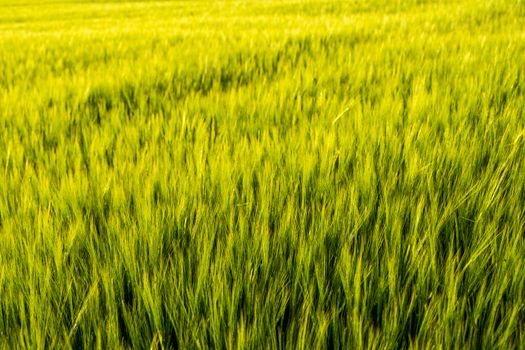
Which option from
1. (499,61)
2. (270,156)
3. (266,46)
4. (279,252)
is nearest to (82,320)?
(279,252)

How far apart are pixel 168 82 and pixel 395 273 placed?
1.59 m

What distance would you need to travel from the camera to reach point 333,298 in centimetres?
52

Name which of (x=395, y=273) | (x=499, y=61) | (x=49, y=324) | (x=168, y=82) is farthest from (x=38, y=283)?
(x=499, y=61)

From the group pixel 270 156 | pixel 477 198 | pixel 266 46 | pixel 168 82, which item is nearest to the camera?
pixel 477 198

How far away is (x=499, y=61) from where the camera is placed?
66.5 inches

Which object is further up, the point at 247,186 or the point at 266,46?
the point at 266,46

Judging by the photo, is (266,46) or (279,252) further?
(266,46)

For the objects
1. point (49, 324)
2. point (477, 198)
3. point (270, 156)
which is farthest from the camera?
point (270, 156)

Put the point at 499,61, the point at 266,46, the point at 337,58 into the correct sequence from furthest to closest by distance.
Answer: the point at 266,46 → the point at 337,58 → the point at 499,61

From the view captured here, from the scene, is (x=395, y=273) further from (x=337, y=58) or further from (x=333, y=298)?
(x=337, y=58)

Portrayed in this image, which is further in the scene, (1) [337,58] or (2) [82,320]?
(1) [337,58]

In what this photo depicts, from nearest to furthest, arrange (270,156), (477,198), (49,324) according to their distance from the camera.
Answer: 1. (49,324)
2. (477,198)
3. (270,156)

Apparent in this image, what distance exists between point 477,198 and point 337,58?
1.56m

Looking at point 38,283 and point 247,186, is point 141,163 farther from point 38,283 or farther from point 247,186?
point 38,283
